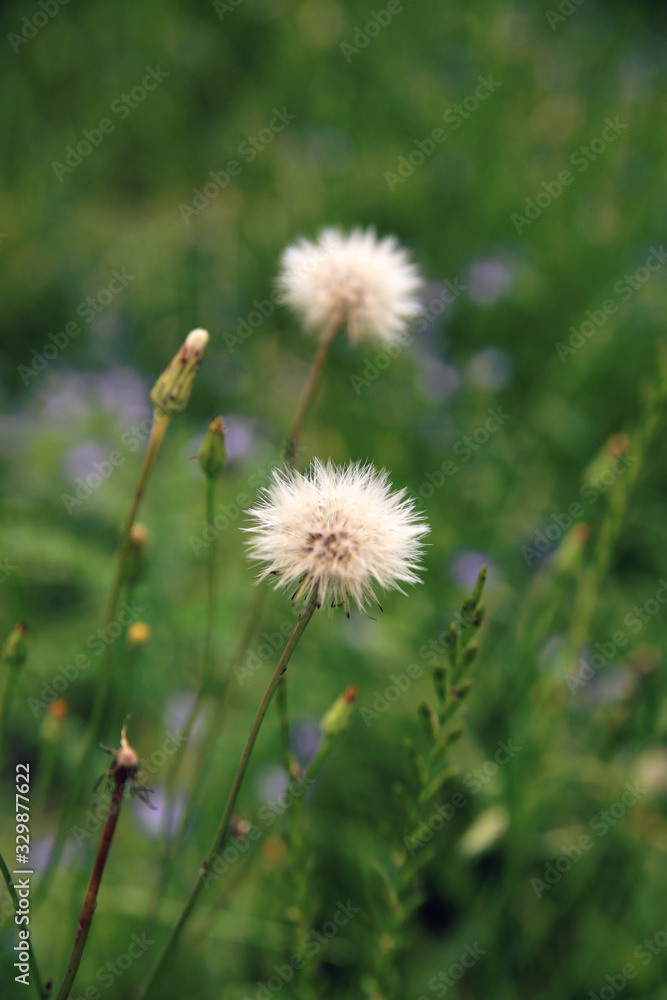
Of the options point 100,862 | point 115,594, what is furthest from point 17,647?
point 100,862

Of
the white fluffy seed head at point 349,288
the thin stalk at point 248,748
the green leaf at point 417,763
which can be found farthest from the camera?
the white fluffy seed head at point 349,288

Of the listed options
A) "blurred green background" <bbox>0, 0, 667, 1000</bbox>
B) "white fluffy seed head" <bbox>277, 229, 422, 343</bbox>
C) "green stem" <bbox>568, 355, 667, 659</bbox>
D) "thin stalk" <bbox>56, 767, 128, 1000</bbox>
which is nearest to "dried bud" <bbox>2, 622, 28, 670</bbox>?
"blurred green background" <bbox>0, 0, 667, 1000</bbox>

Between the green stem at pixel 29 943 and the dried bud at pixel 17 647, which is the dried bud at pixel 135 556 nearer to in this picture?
the dried bud at pixel 17 647

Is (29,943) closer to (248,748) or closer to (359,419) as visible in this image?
(248,748)

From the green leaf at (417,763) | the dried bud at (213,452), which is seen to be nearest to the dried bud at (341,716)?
the green leaf at (417,763)

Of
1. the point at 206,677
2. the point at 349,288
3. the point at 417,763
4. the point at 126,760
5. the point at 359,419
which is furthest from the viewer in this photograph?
the point at 359,419

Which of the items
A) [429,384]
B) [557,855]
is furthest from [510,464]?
[557,855]
